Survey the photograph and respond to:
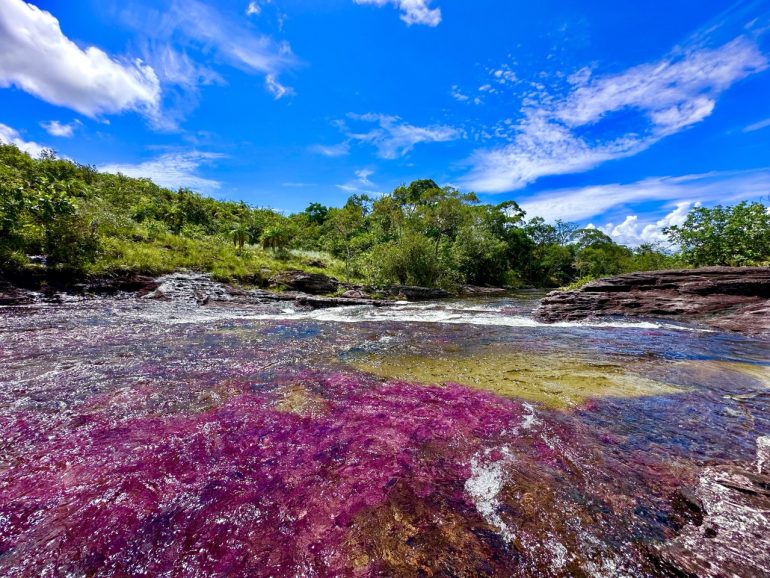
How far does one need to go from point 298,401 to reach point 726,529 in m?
4.58

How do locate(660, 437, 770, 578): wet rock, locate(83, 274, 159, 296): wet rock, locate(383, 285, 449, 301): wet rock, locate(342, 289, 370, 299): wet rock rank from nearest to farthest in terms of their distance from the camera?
locate(660, 437, 770, 578): wet rock < locate(83, 274, 159, 296): wet rock < locate(342, 289, 370, 299): wet rock < locate(383, 285, 449, 301): wet rock

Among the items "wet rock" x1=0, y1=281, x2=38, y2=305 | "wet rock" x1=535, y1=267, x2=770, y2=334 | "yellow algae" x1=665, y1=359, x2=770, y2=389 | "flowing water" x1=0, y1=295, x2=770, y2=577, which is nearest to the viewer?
"flowing water" x1=0, y1=295, x2=770, y2=577

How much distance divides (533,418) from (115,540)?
444 centimetres

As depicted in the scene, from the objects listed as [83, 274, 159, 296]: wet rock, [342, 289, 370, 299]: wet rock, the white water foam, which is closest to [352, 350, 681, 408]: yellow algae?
the white water foam

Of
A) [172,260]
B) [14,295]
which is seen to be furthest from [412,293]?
[14,295]

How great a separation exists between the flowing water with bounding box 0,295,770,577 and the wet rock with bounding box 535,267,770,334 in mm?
7281

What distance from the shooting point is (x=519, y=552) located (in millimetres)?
2236

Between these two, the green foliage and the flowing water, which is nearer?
the flowing water

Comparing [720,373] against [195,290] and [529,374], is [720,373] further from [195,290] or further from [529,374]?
[195,290]

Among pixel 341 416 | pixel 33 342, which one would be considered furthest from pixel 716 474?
pixel 33 342

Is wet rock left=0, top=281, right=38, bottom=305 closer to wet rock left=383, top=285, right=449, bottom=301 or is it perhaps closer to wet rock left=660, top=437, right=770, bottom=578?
wet rock left=660, top=437, right=770, bottom=578

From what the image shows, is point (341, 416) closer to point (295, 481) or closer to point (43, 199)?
point (295, 481)

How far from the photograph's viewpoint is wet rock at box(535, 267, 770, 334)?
Answer: 12.4 meters

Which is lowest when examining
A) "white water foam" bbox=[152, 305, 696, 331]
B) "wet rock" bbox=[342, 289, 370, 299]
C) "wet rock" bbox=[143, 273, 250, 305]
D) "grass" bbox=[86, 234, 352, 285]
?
"white water foam" bbox=[152, 305, 696, 331]
